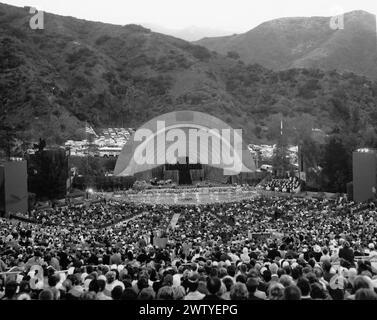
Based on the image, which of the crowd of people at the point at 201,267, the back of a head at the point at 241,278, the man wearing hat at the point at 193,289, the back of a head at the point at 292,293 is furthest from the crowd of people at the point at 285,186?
the back of a head at the point at 292,293

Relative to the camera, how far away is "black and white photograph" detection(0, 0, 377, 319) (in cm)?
878

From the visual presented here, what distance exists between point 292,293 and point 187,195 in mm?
44763

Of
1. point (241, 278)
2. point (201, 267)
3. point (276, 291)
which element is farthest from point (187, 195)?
point (276, 291)

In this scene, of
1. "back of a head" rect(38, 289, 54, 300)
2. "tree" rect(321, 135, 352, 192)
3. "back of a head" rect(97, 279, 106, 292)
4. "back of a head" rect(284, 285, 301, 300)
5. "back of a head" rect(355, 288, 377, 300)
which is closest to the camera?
"back of a head" rect(355, 288, 377, 300)

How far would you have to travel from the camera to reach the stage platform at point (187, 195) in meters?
47.8

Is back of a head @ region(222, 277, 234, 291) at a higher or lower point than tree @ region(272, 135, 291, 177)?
lower

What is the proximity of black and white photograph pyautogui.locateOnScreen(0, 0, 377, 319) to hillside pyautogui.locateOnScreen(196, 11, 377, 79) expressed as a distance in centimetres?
78

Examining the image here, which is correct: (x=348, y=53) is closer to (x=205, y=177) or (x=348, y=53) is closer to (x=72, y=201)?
(x=205, y=177)

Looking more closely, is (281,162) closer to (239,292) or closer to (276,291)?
(276,291)

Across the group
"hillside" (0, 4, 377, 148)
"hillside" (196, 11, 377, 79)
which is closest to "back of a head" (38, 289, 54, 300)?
"hillside" (0, 4, 377, 148)

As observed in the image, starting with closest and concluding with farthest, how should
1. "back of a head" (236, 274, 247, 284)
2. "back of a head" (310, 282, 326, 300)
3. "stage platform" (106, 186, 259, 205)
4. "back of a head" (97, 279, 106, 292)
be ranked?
"back of a head" (310, 282, 326, 300) < "back of a head" (97, 279, 106, 292) < "back of a head" (236, 274, 247, 284) < "stage platform" (106, 186, 259, 205)

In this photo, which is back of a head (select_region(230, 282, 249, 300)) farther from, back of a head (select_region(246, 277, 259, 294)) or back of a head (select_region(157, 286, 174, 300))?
back of a head (select_region(157, 286, 174, 300))

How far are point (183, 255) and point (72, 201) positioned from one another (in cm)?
3383

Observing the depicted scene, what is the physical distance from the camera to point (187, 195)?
168 ft
